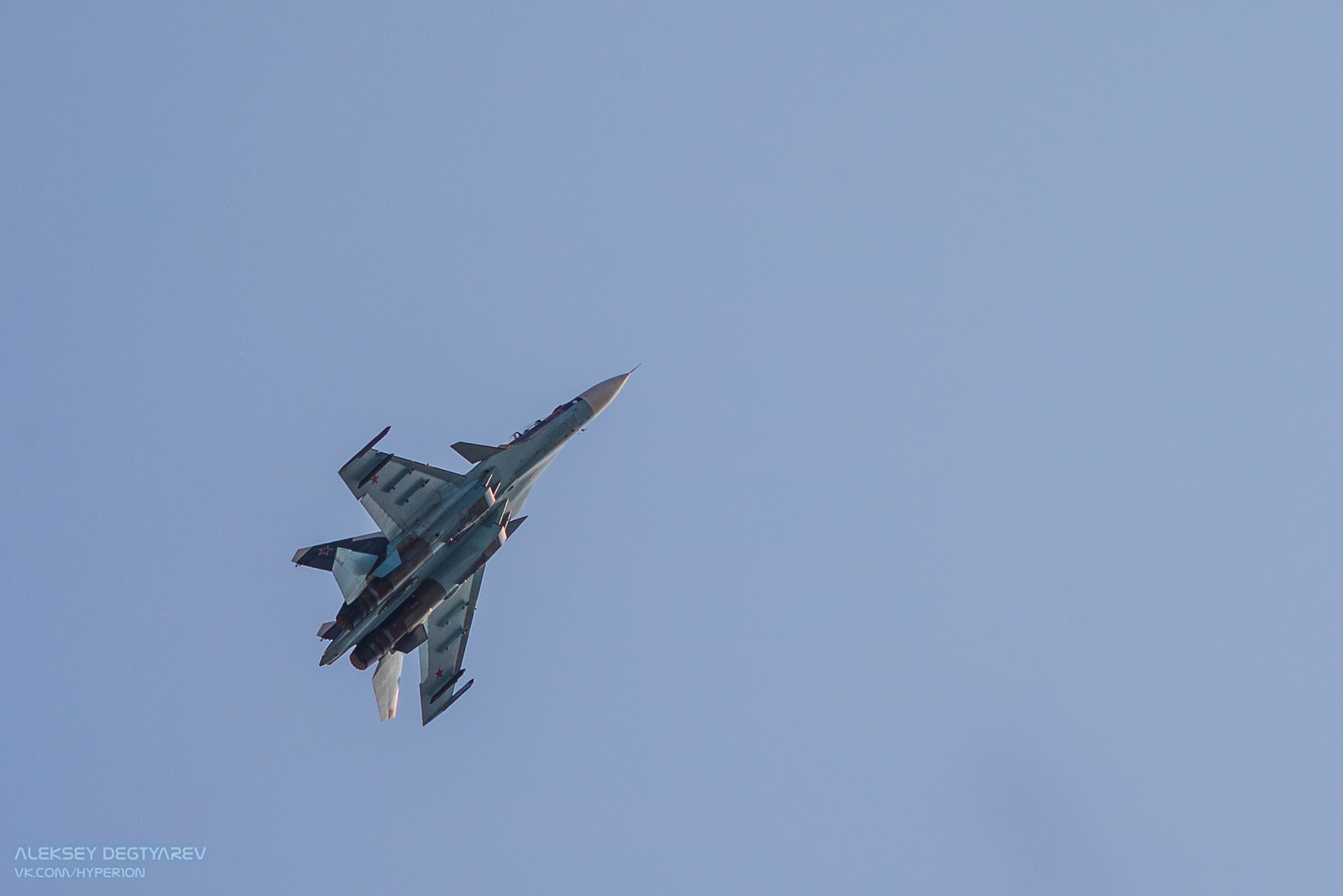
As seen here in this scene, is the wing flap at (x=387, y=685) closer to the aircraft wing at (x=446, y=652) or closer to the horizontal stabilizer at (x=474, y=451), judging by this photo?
the aircraft wing at (x=446, y=652)

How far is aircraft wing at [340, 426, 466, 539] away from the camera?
44281mm

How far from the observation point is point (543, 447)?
4888 centimetres

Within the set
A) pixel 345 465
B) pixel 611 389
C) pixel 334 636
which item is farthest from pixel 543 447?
pixel 334 636

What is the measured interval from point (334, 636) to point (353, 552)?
363 centimetres

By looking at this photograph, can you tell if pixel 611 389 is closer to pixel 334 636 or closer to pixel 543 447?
pixel 543 447

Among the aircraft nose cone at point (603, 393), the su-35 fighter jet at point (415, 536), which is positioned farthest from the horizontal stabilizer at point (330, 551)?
the aircraft nose cone at point (603, 393)

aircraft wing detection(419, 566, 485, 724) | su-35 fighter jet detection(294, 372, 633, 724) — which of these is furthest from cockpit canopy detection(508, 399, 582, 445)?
aircraft wing detection(419, 566, 485, 724)

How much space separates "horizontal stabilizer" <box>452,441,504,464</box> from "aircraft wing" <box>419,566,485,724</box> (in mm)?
6910

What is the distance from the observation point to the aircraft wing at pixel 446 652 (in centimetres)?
5219

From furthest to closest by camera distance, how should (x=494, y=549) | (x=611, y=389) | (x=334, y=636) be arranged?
(x=611, y=389) < (x=494, y=549) < (x=334, y=636)

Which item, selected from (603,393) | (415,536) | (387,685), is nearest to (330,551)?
(415,536)

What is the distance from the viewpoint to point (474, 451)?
47875mm

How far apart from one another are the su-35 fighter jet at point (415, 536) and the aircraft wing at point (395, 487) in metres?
0.03

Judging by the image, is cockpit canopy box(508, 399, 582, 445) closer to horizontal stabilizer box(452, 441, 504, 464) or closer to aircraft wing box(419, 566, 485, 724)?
horizontal stabilizer box(452, 441, 504, 464)
